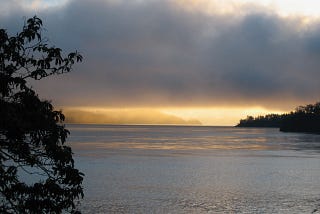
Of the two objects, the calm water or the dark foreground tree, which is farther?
the calm water

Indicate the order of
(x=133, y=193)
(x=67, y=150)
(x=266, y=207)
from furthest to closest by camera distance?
(x=133, y=193) → (x=266, y=207) → (x=67, y=150)

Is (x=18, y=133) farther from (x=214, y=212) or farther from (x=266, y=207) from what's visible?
A: (x=266, y=207)

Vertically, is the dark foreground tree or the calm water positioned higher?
the dark foreground tree

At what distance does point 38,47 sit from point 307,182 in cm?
5037

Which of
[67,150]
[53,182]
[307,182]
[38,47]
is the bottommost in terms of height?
[307,182]

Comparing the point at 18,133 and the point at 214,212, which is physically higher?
the point at 18,133

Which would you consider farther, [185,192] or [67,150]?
[185,192]

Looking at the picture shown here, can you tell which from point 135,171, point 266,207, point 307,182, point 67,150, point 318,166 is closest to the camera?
point 67,150

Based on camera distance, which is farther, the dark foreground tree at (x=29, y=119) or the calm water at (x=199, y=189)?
the calm water at (x=199, y=189)

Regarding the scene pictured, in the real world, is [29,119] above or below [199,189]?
above

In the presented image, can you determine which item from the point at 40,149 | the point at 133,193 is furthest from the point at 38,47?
the point at 133,193

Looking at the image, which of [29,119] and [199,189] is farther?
[199,189]

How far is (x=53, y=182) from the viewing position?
35.1 feet

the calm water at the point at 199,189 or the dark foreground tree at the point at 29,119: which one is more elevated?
the dark foreground tree at the point at 29,119
